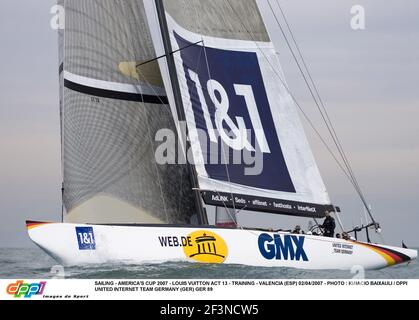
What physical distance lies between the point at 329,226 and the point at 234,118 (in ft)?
9.06

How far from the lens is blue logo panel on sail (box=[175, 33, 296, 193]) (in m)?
15.2

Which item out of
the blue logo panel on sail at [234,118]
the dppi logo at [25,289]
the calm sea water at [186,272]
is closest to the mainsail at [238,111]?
the blue logo panel on sail at [234,118]

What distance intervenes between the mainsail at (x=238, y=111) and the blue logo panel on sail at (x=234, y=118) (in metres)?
0.02

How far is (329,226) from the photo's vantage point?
15.5 m

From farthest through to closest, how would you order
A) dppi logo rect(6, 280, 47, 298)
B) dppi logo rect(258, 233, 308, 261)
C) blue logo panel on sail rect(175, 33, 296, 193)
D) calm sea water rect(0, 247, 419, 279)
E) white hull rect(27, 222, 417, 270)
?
blue logo panel on sail rect(175, 33, 296, 193)
dppi logo rect(258, 233, 308, 261)
white hull rect(27, 222, 417, 270)
calm sea water rect(0, 247, 419, 279)
dppi logo rect(6, 280, 47, 298)

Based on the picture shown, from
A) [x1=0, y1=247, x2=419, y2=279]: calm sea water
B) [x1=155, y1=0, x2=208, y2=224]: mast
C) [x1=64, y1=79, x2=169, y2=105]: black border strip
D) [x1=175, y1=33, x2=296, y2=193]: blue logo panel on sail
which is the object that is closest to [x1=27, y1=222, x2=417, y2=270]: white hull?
[x1=0, y1=247, x2=419, y2=279]: calm sea water

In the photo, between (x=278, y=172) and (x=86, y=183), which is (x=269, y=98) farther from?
A: (x=86, y=183)

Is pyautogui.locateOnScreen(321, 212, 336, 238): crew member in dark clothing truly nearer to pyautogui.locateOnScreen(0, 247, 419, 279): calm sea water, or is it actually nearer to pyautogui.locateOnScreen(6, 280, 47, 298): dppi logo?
pyautogui.locateOnScreen(0, 247, 419, 279): calm sea water

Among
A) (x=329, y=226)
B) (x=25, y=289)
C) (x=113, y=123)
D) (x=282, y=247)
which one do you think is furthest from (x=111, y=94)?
(x=25, y=289)

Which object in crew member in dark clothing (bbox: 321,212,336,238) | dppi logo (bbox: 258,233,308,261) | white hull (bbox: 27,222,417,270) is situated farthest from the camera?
crew member in dark clothing (bbox: 321,212,336,238)

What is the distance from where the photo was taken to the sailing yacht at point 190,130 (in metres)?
15.1

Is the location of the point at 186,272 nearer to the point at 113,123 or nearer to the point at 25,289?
the point at 113,123

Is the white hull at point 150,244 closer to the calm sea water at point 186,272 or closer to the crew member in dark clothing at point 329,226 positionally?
the calm sea water at point 186,272

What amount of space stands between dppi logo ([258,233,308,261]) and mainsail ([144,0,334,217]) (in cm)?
114
